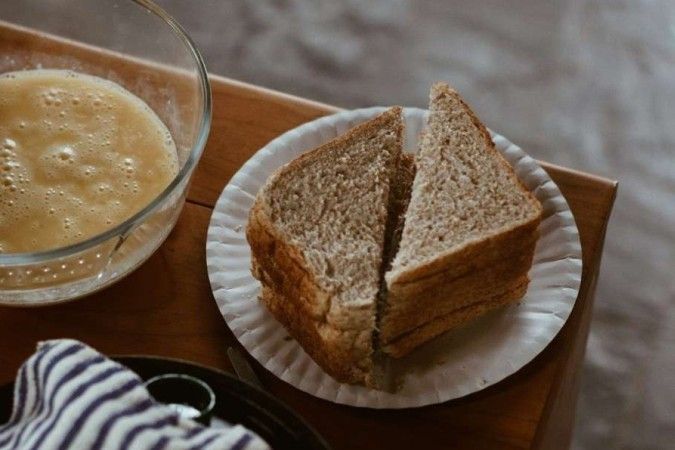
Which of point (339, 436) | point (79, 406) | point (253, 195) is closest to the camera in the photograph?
point (79, 406)

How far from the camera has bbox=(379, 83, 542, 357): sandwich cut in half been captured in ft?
2.94

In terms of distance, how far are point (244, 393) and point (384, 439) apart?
17cm

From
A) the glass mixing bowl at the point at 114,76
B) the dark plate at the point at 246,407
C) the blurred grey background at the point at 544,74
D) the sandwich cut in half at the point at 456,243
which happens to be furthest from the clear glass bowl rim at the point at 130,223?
the blurred grey background at the point at 544,74

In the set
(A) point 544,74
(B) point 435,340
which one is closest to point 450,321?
(B) point 435,340

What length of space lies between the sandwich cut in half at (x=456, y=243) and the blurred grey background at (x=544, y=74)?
27.2 inches

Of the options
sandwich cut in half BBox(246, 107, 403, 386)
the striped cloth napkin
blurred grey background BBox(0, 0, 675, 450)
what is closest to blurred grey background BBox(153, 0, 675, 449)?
blurred grey background BBox(0, 0, 675, 450)

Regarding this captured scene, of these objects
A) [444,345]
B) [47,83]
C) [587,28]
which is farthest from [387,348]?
Result: [587,28]

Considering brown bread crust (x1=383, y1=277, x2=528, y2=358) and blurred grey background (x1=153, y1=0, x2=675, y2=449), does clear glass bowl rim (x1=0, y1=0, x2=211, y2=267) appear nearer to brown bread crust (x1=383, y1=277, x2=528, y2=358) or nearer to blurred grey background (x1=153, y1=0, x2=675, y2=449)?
brown bread crust (x1=383, y1=277, x2=528, y2=358)

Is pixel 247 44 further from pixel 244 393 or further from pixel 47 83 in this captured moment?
pixel 244 393

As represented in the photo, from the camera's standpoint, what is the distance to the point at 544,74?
1.85m

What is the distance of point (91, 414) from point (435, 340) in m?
0.37

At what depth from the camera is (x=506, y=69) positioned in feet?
6.11

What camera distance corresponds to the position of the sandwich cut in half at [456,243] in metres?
0.90

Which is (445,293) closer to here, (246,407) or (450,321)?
(450,321)
